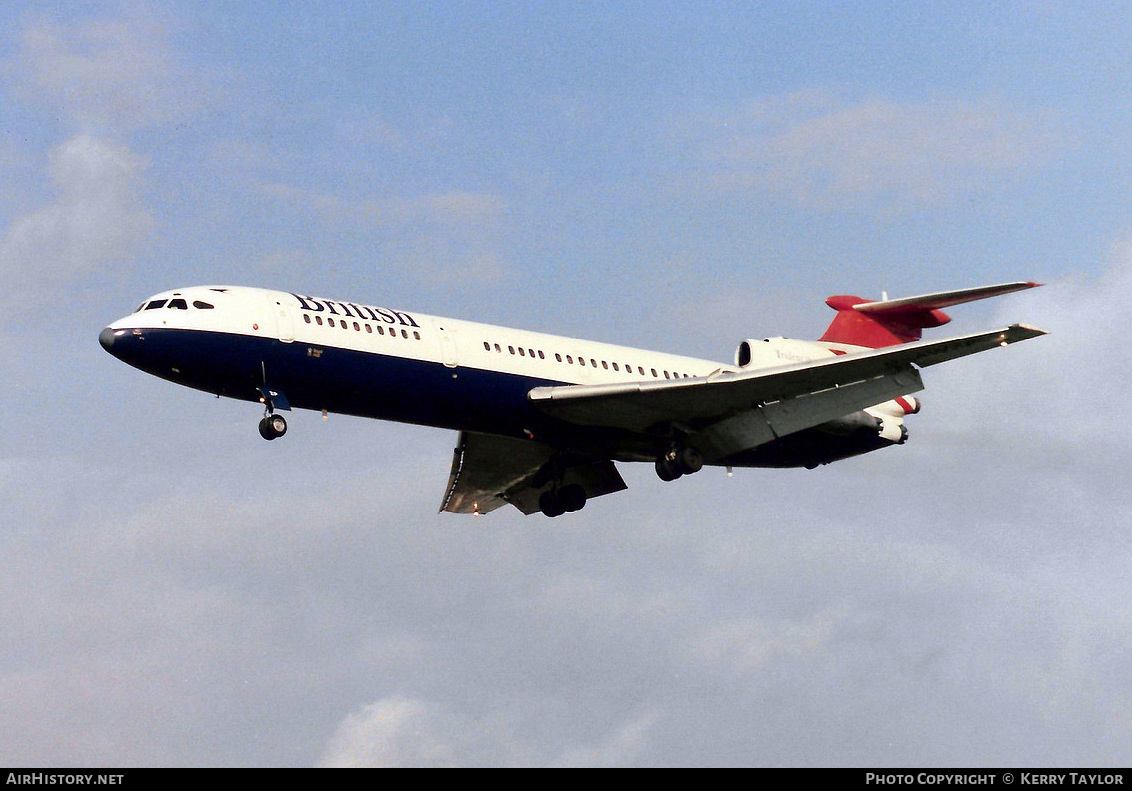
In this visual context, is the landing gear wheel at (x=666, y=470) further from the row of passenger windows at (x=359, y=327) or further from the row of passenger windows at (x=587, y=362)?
the row of passenger windows at (x=359, y=327)

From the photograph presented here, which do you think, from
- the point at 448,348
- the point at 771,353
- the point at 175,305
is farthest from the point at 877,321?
the point at 175,305

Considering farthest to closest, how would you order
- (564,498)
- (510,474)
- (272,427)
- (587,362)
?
1. (510,474)
2. (564,498)
3. (587,362)
4. (272,427)

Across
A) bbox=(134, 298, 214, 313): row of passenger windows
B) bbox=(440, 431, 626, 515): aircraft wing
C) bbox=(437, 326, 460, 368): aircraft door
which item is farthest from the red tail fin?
bbox=(134, 298, 214, 313): row of passenger windows

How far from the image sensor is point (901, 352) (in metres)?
31.7

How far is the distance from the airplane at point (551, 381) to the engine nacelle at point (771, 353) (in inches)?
1.6

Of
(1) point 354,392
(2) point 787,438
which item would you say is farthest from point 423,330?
(2) point 787,438

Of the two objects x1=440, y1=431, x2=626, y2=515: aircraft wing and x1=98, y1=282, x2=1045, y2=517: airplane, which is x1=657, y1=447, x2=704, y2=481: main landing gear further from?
x1=440, y1=431, x2=626, y2=515: aircraft wing

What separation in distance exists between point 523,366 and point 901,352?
798cm

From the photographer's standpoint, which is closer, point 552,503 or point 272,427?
point 272,427

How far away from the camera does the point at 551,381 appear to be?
1314 inches

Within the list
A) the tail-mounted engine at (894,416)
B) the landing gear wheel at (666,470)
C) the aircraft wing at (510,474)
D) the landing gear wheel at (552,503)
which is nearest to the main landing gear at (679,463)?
the landing gear wheel at (666,470)

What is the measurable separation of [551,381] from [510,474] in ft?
17.8

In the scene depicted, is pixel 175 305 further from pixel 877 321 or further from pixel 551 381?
pixel 877 321
